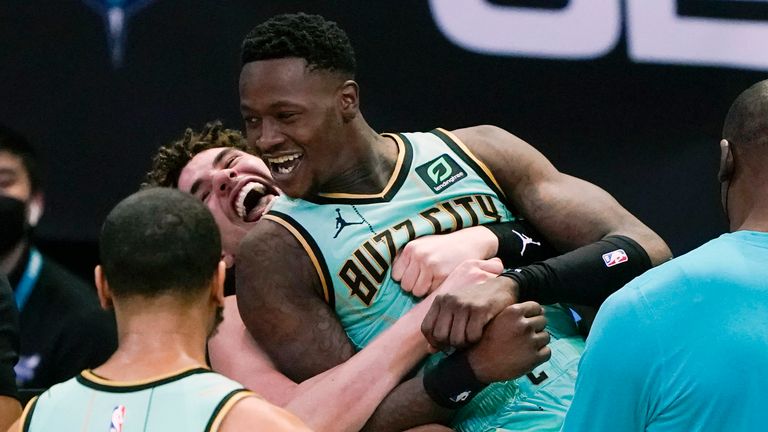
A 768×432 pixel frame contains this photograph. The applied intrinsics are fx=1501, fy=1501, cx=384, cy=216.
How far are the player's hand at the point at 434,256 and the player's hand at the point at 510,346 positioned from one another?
255 millimetres

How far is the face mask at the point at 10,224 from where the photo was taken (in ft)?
15.5

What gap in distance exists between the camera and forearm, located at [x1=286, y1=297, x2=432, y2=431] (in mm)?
3568

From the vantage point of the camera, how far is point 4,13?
16.0 ft

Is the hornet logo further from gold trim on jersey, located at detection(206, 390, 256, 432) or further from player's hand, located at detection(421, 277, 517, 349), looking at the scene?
gold trim on jersey, located at detection(206, 390, 256, 432)

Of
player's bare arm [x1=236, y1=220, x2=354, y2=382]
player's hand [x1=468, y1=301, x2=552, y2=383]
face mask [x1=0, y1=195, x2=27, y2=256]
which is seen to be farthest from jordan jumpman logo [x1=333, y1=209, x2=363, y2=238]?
face mask [x1=0, y1=195, x2=27, y2=256]

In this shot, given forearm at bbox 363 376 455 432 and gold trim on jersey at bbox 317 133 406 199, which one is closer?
forearm at bbox 363 376 455 432

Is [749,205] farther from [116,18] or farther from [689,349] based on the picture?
[116,18]

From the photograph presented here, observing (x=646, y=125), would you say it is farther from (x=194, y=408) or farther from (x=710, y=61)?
(x=194, y=408)

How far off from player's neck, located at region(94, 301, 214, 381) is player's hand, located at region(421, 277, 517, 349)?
0.91 metres

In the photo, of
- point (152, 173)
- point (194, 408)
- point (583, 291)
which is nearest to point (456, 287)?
point (583, 291)

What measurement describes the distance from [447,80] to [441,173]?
4.03 feet

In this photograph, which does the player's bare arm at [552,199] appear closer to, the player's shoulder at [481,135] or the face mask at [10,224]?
the player's shoulder at [481,135]

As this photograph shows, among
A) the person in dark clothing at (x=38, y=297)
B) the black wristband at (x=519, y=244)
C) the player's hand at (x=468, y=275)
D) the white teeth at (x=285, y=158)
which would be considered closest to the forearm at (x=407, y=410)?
the player's hand at (x=468, y=275)

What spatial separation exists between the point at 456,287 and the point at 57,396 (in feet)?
4.09
